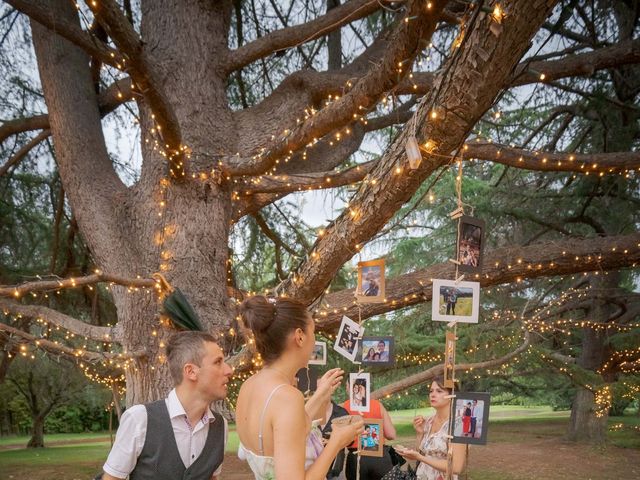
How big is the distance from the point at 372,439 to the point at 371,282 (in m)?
0.79

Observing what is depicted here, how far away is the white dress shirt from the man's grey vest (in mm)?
18

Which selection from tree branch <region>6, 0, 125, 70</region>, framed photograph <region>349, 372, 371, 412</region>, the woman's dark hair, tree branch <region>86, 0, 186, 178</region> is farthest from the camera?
tree branch <region>6, 0, 125, 70</region>

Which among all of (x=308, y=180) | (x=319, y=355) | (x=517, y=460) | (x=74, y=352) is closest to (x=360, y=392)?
(x=319, y=355)

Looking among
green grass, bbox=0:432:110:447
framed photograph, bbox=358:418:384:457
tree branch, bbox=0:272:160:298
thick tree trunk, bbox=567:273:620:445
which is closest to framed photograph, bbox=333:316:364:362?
framed photograph, bbox=358:418:384:457

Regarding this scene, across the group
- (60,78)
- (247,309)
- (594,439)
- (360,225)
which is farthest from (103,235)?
(594,439)

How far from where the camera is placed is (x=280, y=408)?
176cm

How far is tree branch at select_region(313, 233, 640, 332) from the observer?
4141 mm

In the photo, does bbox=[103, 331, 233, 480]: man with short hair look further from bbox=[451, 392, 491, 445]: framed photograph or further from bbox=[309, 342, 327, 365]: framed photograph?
bbox=[309, 342, 327, 365]: framed photograph

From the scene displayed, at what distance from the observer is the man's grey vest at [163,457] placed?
6.91 feet

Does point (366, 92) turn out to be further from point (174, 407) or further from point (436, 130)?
point (174, 407)

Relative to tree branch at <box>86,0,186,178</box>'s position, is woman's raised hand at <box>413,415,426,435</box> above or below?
below

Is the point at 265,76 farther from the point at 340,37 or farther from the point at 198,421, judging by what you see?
the point at 198,421

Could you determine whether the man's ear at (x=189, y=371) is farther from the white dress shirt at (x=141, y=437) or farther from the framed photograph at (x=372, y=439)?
the framed photograph at (x=372, y=439)

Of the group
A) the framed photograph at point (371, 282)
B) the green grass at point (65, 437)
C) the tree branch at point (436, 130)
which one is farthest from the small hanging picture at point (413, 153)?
the green grass at point (65, 437)
